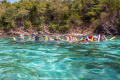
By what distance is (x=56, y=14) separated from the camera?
121ft

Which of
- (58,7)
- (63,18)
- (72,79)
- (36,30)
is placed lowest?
(72,79)

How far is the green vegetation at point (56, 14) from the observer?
33.2m

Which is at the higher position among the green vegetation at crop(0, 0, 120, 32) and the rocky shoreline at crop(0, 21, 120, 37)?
the green vegetation at crop(0, 0, 120, 32)

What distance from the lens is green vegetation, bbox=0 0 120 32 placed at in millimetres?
33156

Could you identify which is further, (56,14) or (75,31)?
(56,14)

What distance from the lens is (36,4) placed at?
35.5 meters

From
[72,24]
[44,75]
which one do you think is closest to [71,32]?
[72,24]

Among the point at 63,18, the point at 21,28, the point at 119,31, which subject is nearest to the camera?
the point at 119,31

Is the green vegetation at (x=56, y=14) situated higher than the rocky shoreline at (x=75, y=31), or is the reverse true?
the green vegetation at (x=56, y=14)

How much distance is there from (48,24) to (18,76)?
113ft

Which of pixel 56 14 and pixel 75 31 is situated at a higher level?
pixel 56 14

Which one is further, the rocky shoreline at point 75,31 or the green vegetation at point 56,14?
the green vegetation at point 56,14

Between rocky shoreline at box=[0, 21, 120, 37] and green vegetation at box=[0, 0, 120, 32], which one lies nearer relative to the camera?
rocky shoreline at box=[0, 21, 120, 37]

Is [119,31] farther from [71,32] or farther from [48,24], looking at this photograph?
[48,24]
